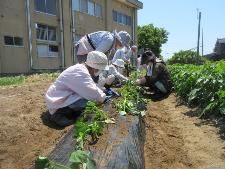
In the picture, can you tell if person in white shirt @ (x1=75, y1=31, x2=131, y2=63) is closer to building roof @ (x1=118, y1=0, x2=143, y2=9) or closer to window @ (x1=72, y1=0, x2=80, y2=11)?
window @ (x1=72, y1=0, x2=80, y2=11)

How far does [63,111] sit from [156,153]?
1558 mm

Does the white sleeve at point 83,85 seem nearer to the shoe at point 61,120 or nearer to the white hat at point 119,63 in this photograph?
the shoe at point 61,120

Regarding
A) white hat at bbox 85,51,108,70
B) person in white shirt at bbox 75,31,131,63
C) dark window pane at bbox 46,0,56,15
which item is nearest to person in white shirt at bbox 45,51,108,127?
white hat at bbox 85,51,108,70

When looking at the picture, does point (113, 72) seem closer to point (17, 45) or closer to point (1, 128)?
point (1, 128)

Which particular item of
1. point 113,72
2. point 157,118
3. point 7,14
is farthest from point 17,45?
point 157,118

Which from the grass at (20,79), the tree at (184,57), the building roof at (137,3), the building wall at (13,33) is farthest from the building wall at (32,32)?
the tree at (184,57)

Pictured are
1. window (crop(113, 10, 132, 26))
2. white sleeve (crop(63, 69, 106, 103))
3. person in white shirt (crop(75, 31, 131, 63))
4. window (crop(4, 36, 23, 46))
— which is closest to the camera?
white sleeve (crop(63, 69, 106, 103))

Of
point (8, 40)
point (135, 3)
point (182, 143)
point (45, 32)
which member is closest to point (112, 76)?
point (182, 143)

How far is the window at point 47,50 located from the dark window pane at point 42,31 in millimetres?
438

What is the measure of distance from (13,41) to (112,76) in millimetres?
12688

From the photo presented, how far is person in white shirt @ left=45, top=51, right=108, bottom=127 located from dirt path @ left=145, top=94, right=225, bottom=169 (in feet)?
3.38

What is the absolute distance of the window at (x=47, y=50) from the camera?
21.5 meters

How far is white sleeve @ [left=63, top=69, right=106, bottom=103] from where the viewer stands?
550 centimetres

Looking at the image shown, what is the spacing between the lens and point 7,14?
19062 mm
